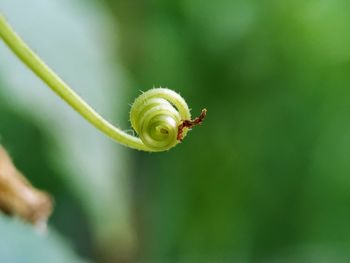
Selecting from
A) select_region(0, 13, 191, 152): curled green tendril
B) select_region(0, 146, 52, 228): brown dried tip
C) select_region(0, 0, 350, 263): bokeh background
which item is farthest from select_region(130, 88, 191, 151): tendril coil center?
select_region(0, 0, 350, 263): bokeh background

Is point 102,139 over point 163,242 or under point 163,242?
under

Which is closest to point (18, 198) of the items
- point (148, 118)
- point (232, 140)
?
point (148, 118)

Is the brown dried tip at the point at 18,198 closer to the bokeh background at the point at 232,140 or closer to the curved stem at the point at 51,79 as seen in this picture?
the curved stem at the point at 51,79

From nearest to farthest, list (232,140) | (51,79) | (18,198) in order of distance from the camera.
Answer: (51,79) → (18,198) → (232,140)

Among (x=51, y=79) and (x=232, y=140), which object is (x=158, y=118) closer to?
(x=51, y=79)

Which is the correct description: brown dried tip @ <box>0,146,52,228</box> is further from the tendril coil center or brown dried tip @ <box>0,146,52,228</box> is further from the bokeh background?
the bokeh background

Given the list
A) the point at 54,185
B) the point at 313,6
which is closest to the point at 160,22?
the point at 313,6

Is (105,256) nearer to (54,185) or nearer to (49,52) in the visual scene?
(54,185)

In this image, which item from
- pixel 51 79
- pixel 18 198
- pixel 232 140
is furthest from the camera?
pixel 232 140
